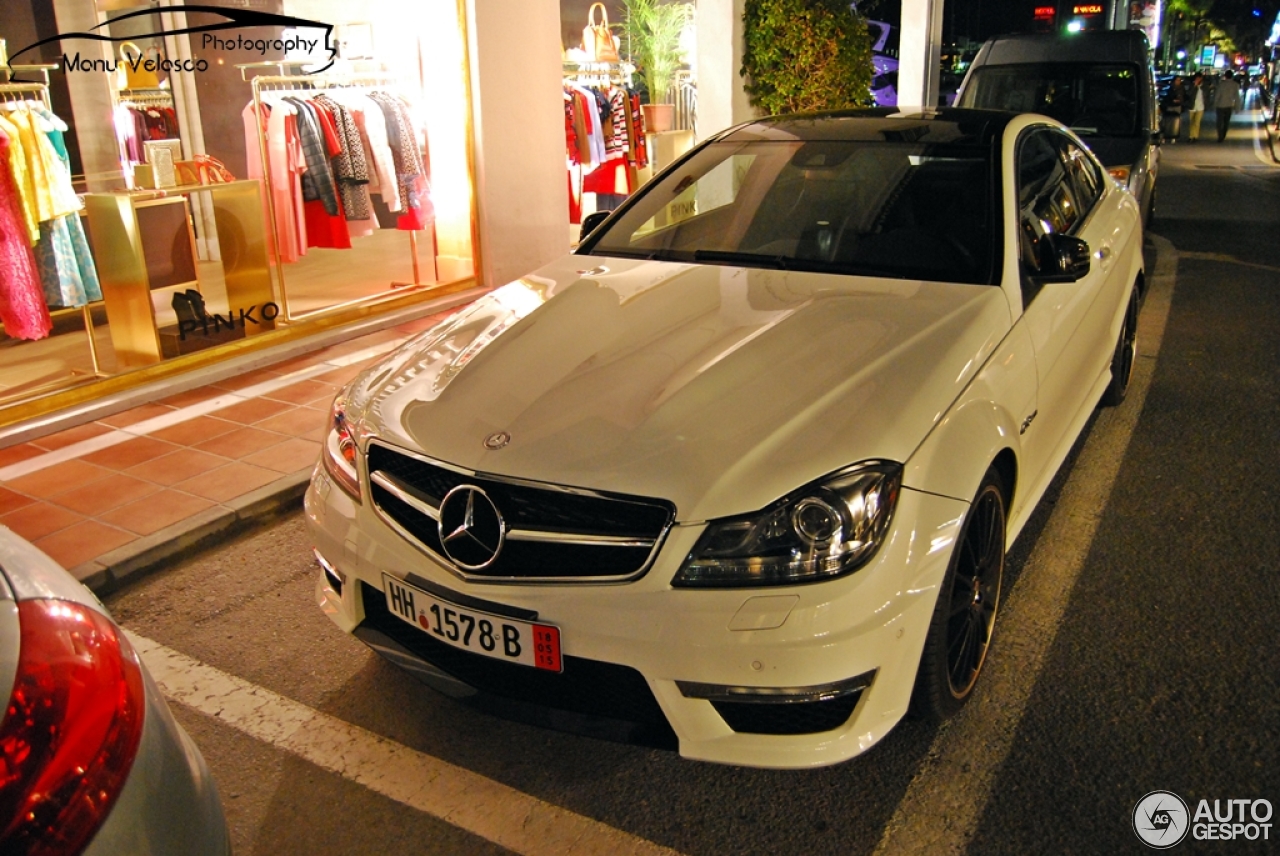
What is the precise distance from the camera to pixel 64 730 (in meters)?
1.32

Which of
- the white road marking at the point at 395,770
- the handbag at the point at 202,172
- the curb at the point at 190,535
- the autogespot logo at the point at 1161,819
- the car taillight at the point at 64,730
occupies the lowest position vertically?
the white road marking at the point at 395,770

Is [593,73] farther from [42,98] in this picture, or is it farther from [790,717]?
[790,717]

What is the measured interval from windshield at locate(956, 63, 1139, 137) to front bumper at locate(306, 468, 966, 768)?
7304 millimetres

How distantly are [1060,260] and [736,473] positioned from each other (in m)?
1.53

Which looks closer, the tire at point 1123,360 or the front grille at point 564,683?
the front grille at point 564,683

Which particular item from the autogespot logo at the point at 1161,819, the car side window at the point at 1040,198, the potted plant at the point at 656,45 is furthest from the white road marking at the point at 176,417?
the potted plant at the point at 656,45

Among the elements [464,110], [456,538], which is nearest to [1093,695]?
[456,538]

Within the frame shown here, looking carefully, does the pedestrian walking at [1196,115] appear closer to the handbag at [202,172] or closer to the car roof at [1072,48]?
the car roof at [1072,48]

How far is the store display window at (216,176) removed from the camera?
217 inches

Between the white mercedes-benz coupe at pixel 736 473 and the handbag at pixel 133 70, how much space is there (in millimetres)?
4020

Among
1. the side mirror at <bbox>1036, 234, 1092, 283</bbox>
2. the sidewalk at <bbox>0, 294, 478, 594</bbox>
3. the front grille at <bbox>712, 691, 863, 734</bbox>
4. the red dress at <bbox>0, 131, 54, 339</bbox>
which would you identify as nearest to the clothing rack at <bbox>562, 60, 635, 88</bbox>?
the sidewalk at <bbox>0, 294, 478, 594</bbox>

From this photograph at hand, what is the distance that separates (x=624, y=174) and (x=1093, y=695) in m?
7.93

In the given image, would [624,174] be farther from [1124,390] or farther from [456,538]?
[456,538]

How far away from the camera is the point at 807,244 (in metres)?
3.45
